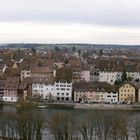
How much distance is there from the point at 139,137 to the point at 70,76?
883 inches

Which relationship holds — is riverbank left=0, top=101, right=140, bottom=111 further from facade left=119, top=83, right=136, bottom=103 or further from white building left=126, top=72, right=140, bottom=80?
white building left=126, top=72, right=140, bottom=80

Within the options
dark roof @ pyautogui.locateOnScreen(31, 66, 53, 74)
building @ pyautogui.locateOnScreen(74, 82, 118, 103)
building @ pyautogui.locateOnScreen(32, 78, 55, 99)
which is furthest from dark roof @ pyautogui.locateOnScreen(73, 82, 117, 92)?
dark roof @ pyautogui.locateOnScreen(31, 66, 53, 74)

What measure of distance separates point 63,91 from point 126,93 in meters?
4.93

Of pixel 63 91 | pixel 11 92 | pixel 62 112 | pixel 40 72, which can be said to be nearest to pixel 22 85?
pixel 11 92

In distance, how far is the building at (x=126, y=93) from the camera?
42.2 metres

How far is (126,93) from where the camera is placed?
1657 inches

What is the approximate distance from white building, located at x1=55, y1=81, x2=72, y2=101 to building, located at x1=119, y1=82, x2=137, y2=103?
400 cm

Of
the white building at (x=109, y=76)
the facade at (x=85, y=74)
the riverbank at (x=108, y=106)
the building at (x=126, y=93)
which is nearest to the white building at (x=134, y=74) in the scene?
the white building at (x=109, y=76)

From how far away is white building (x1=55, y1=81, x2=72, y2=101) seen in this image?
42.6 metres

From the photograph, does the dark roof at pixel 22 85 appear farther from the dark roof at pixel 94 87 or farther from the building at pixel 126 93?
the building at pixel 126 93

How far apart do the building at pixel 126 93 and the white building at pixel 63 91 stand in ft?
13.1

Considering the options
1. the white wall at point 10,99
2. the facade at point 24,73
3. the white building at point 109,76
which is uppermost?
the facade at point 24,73

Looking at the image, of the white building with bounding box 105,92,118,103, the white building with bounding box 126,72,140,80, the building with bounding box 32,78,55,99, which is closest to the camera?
the white building with bounding box 105,92,118,103

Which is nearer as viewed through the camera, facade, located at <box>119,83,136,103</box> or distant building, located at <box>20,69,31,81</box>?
facade, located at <box>119,83,136,103</box>
